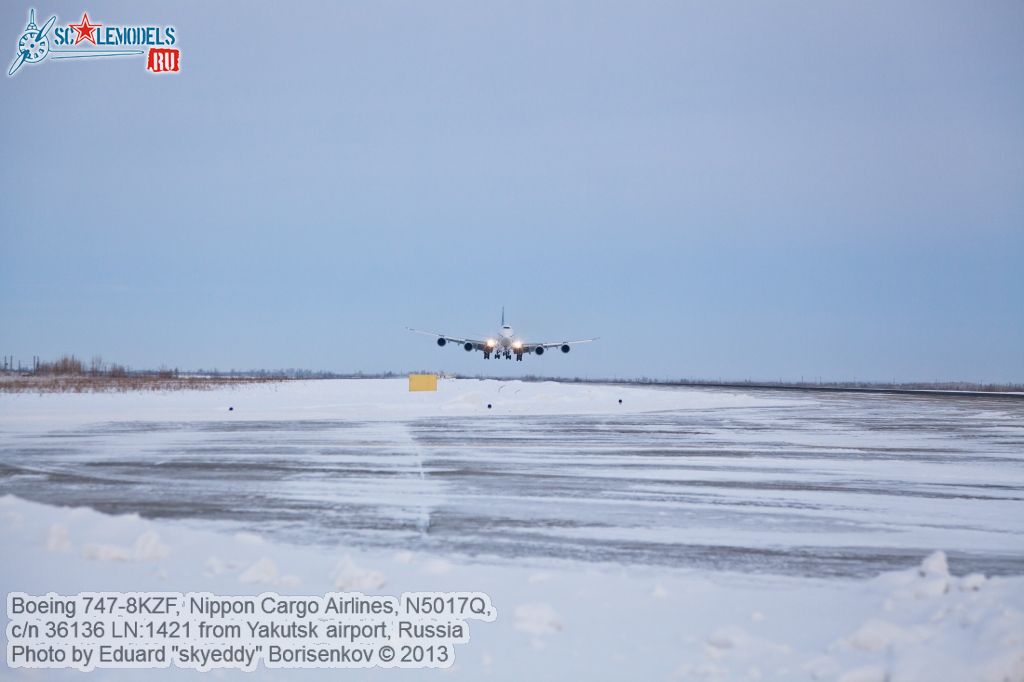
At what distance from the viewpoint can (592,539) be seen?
1142cm

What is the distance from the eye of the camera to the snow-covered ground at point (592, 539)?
7242 millimetres

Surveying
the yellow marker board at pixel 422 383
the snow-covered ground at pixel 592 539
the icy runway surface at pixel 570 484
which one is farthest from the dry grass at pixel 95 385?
the snow-covered ground at pixel 592 539

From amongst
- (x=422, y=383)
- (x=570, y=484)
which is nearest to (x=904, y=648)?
(x=570, y=484)

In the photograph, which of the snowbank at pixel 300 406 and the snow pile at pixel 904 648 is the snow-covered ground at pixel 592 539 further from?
the snowbank at pixel 300 406

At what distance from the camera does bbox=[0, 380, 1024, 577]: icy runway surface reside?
11.2 meters

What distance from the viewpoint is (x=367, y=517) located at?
1288 cm

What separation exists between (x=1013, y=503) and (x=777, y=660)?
10.9m

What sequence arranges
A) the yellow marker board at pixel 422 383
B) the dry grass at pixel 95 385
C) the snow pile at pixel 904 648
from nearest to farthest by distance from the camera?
the snow pile at pixel 904 648
the yellow marker board at pixel 422 383
the dry grass at pixel 95 385

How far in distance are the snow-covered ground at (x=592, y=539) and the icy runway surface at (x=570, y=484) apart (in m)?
0.09

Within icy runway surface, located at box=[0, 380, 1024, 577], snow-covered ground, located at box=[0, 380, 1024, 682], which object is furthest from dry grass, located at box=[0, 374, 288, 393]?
snow-covered ground, located at box=[0, 380, 1024, 682]

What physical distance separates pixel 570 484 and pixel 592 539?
5599 millimetres

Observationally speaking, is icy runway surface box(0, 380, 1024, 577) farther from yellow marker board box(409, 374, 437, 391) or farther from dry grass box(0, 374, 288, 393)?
dry grass box(0, 374, 288, 393)

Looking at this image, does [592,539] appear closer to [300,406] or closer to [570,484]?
[570,484]

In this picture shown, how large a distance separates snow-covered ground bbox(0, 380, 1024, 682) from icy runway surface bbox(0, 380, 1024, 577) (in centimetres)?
9
